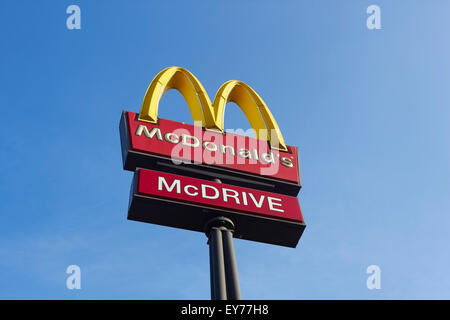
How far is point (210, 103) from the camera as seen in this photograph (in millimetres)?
11961

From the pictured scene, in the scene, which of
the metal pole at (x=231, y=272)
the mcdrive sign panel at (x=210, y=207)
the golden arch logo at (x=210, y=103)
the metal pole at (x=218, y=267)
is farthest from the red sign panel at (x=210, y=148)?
the metal pole at (x=231, y=272)

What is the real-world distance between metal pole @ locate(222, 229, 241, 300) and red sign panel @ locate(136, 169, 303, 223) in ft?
2.73

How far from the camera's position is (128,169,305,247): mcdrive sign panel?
9.32 metres

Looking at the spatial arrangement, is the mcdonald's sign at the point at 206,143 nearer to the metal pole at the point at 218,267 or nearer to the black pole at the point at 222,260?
the black pole at the point at 222,260

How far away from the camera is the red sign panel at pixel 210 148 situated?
10.5m

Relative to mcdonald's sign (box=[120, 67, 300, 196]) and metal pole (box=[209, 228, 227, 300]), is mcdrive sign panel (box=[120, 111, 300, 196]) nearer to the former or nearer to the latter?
mcdonald's sign (box=[120, 67, 300, 196])
